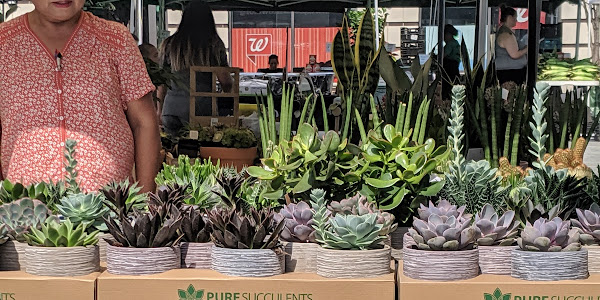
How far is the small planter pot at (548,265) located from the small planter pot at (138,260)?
71 centimetres

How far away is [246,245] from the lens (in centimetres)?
175

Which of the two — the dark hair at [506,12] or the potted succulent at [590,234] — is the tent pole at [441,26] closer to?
the dark hair at [506,12]

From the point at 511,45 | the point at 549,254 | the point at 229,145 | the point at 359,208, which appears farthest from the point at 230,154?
the point at 549,254

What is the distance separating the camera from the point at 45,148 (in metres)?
2.64

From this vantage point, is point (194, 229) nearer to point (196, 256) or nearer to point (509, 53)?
point (196, 256)

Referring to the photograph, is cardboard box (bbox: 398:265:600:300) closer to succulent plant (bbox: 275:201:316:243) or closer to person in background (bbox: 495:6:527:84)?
succulent plant (bbox: 275:201:316:243)

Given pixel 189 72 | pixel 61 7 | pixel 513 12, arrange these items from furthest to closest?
1. pixel 513 12
2. pixel 189 72
3. pixel 61 7

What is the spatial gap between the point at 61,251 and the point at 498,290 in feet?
2.87

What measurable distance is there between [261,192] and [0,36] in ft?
3.67

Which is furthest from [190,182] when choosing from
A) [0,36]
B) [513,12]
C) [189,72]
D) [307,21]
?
[307,21]

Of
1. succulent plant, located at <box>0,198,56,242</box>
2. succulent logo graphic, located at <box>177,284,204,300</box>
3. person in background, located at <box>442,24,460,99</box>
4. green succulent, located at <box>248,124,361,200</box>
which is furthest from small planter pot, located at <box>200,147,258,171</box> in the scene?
succulent logo graphic, located at <box>177,284,204,300</box>

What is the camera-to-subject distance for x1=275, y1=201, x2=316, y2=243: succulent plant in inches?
72.9

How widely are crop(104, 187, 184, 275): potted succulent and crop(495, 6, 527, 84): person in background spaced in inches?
199

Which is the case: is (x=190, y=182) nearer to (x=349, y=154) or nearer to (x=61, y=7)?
(x=349, y=154)
